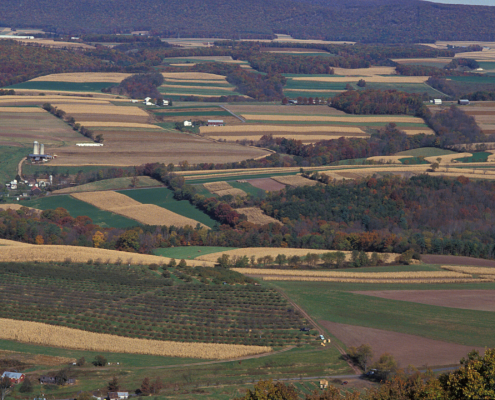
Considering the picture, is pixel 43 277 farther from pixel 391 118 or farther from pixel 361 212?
pixel 391 118

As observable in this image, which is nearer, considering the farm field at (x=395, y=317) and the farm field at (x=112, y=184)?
the farm field at (x=395, y=317)

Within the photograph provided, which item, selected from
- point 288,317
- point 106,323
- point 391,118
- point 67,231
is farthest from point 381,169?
point 106,323

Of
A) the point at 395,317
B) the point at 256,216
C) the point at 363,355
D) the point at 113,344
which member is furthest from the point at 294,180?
the point at 363,355

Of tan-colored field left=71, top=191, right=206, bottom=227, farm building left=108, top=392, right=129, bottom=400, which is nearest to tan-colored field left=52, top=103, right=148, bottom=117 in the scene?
tan-colored field left=71, top=191, right=206, bottom=227

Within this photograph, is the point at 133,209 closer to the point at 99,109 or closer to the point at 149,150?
the point at 149,150

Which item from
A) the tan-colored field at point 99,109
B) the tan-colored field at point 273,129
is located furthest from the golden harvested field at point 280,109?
the tan-colored field at point 99,109

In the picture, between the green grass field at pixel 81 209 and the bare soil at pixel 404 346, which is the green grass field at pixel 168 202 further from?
the bare soil at pixel 404 346

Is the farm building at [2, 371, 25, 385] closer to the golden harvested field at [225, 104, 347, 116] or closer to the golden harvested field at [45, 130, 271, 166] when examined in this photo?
the golden harvested field at [45, 130, 271, 166]
